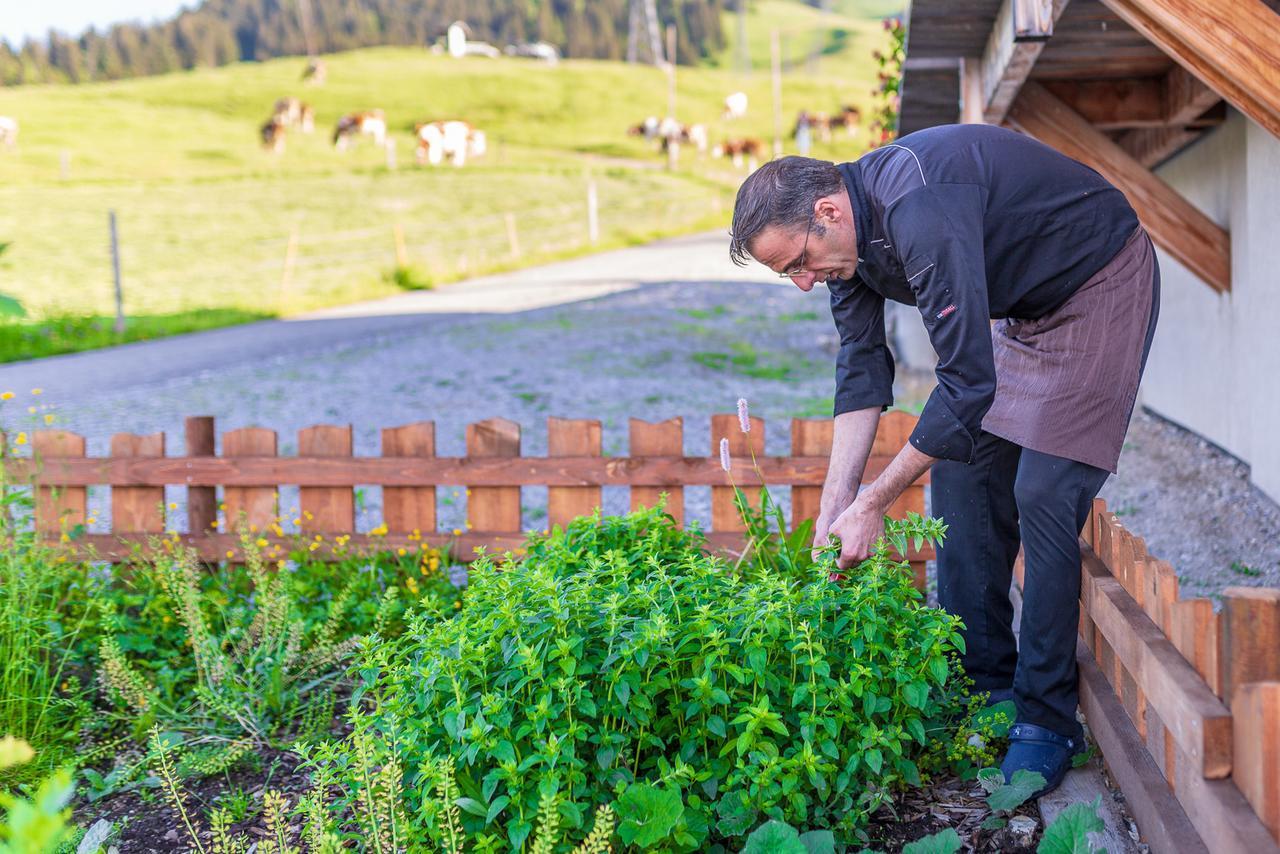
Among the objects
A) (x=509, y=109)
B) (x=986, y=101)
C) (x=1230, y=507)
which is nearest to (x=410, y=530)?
(x=986, y=101)

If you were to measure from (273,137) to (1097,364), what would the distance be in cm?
4700

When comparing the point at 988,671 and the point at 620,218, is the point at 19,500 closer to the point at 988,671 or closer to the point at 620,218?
the point at 988,671

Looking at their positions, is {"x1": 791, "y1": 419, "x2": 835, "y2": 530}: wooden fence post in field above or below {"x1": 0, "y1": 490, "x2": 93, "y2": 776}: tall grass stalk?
above

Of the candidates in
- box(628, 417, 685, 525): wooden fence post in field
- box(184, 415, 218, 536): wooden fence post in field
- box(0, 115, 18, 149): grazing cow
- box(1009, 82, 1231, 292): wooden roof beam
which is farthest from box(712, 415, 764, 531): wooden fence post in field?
box(0, 115, 18, 149): grazing cow

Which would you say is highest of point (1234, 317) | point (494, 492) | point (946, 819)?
point (1234, 317)

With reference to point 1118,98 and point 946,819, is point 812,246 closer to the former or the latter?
point 946,819

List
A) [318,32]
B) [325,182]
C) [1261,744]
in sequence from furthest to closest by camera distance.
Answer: [318,32]
[325,182]
[1261,744]

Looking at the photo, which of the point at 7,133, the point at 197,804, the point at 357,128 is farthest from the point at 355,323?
the point at 7,133

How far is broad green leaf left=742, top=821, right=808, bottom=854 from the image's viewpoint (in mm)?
2008

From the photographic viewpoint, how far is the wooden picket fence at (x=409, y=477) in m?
3.92

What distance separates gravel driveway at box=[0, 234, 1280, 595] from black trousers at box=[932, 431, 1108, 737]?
5.88 ft

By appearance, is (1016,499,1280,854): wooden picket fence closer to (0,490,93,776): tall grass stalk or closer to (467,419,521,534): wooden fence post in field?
(467,419,521,534): wooden fence post in field

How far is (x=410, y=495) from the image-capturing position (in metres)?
4.24

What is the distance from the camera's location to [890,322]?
1107 centimetres
